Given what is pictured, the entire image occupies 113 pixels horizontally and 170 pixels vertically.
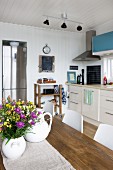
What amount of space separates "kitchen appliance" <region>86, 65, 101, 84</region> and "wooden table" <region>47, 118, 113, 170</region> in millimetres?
3420

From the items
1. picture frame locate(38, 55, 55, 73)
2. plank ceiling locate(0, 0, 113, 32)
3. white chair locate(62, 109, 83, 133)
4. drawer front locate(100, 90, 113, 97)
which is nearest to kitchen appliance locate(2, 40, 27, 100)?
picture frame locate(38, 55, 55, 73)

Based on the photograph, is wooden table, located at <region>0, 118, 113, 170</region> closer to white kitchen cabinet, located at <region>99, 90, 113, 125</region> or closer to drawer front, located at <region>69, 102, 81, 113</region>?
white kitchen cabinet, located at <region>99, 90, 113, 125</region>

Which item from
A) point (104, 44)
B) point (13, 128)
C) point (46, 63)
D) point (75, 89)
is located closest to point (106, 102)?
point (75, 89)

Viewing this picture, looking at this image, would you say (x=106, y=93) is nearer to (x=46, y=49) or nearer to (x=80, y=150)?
(x=46, y=49)

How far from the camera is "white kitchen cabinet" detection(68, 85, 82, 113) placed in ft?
14.9

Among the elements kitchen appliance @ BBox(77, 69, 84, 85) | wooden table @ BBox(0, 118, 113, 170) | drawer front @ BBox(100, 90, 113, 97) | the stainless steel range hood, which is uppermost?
the stainless steel range hood

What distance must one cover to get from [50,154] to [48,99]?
150 inches

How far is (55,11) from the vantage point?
3531mm

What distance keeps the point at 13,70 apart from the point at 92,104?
2.12 metres

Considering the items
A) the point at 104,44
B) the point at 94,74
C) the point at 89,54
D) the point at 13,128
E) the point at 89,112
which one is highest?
the point at 104,44

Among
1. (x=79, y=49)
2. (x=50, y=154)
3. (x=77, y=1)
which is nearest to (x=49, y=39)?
(x=79, y=49)

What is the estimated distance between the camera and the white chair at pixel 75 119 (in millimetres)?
1873

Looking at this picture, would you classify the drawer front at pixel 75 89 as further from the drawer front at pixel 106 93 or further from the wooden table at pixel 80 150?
the wooden table at pixel 80 150

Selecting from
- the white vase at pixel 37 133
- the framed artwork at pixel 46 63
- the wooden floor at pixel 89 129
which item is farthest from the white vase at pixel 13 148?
the framed artwork at pixel 46 63
